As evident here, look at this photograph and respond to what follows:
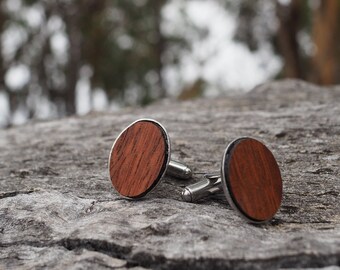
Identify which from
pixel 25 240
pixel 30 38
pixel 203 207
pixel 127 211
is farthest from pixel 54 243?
pixel 30 38

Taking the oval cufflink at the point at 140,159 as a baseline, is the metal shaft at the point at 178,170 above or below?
below

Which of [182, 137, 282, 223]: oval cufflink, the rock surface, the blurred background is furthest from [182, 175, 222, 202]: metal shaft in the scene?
the blurred background

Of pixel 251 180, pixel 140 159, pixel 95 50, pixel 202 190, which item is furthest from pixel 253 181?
pixel 95 50

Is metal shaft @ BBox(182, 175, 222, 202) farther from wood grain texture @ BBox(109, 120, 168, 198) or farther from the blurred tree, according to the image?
the blurred tree

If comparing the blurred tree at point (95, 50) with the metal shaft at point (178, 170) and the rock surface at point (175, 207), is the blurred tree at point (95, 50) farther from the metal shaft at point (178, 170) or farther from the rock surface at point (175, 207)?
the metal shaft at point (178, 170)

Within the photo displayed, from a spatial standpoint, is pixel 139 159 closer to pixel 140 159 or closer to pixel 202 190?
pixel 140 159

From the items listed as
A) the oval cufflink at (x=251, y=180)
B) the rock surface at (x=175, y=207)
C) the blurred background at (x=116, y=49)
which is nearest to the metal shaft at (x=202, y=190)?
the rock surface at (x=175, y=207)

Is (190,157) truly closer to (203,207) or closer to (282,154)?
(282,154)
